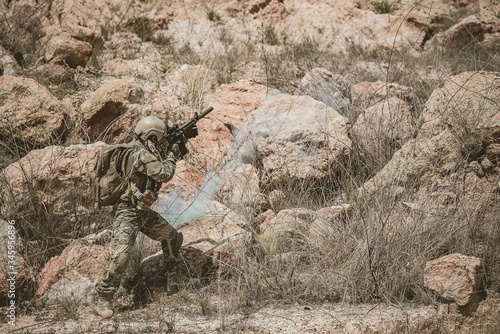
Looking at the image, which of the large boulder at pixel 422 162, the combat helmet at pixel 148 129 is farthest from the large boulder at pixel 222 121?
the large boulder at pixel 422 162

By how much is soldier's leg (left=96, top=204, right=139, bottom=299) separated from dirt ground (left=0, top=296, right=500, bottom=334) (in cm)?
23

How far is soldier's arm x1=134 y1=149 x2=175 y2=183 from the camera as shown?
10.9 feet

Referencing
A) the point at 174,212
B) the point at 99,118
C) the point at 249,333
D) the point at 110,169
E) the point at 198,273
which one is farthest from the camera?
the point at 99,118

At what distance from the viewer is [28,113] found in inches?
203

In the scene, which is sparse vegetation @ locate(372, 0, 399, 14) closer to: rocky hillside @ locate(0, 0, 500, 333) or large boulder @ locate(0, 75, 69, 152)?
rocky hillside @ locate(0, 0, 500, 333)

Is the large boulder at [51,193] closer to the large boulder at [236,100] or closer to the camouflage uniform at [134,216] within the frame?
the camouflage uniform at [134,216]

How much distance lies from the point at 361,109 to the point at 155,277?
3296mm

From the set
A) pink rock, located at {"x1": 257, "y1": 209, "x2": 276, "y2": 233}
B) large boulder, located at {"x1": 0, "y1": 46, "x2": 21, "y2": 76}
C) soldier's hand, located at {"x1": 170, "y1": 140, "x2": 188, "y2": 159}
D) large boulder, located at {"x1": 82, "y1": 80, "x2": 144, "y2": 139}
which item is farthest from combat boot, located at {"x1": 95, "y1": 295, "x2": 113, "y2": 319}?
large boulder, located at {"x1": 0, "y1": 46, "x2": 21, "y2": 76}

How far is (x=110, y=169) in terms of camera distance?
3.38m

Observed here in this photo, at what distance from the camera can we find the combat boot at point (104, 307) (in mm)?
3219

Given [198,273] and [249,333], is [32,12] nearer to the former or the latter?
[198,273]

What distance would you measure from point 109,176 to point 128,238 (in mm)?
489

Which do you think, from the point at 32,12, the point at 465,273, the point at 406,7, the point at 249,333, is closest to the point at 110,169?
the point at 249,333

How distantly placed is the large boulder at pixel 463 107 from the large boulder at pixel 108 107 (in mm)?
3450
